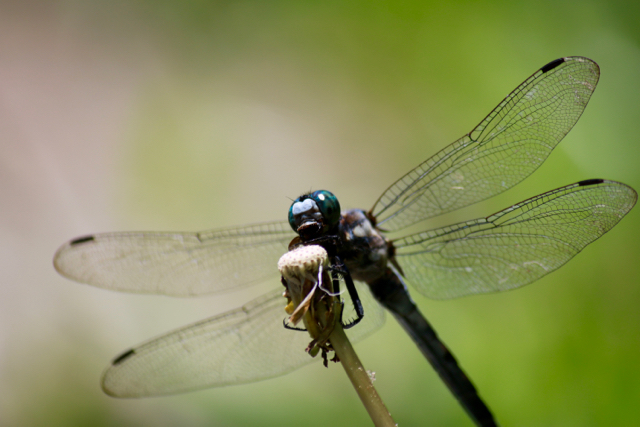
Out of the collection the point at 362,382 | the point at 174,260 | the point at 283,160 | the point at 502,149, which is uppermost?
the point at 283,160

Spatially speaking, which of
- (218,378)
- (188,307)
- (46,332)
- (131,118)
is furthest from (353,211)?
(131,118)

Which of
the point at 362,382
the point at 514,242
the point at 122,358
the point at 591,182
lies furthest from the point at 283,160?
the point at 362,382

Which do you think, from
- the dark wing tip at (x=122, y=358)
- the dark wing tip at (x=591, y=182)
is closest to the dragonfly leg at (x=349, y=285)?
the dark wing tip at (x=591, y=182)

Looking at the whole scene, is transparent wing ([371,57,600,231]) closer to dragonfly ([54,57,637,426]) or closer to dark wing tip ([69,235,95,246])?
dragonfly ([54,57,637,426])

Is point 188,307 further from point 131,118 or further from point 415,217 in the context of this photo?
point 131,118

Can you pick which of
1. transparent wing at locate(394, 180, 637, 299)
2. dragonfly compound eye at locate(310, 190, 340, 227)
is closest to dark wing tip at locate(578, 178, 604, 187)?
transparent wing at locate(394, 180, 637, 299)

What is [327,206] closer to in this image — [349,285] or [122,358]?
[349,285]

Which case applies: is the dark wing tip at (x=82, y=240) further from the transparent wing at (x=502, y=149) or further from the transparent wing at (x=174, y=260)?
the transparent wing at (x=502, y=149)
